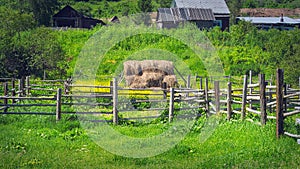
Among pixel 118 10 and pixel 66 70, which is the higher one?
pixel 118 10

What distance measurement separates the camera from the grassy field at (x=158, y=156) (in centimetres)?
967

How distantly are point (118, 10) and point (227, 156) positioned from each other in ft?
228

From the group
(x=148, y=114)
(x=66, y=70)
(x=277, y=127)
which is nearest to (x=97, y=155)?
(x=277, y=127)

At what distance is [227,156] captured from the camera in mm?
9891

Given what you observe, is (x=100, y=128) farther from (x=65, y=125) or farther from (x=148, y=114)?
(x=148, y=114)

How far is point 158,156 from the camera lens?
415 inches

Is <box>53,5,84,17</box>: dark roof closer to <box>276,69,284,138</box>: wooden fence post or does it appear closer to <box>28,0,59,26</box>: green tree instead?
<box>28,0,59,26</box>: green tree

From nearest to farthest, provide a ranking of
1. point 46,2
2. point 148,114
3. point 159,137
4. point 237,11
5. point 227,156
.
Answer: point 227,156, point 159,137, point 148,114, point 46,2, point 237,11

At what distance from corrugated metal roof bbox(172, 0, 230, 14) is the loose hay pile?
88.9ft

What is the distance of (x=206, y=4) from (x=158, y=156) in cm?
4588

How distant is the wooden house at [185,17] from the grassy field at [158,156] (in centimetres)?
3570

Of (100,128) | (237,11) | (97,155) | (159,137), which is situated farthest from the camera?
→ (237,11)

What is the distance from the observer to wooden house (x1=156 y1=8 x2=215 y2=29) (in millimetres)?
48906

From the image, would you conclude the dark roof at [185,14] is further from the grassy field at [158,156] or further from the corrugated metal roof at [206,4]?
the grassy field at [158,156]
